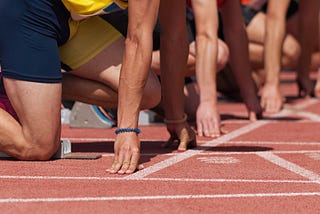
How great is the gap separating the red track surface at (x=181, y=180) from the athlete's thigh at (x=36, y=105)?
0.16 metres

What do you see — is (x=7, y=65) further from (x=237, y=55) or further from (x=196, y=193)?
(x=237, y=55)

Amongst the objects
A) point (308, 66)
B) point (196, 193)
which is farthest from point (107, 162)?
point (308, 66)

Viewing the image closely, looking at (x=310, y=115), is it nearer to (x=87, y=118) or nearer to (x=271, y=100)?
(x=271, y=100)

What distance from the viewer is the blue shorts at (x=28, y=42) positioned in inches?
203

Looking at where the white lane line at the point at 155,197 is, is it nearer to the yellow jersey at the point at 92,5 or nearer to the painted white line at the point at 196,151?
the painted white line at the point at 196,151

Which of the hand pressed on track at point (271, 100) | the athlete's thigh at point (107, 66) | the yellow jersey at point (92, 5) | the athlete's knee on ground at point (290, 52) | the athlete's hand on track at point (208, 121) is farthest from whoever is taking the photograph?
the athlete's knee on ground at point (290, 52)

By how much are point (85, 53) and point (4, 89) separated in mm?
515

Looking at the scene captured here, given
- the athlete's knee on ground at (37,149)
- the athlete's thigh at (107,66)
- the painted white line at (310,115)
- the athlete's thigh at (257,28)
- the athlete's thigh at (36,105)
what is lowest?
the painted white line at (310,115)

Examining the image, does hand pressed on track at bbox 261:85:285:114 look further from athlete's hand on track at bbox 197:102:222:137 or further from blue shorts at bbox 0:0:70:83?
blue shorts at bbox 0:0:70:83

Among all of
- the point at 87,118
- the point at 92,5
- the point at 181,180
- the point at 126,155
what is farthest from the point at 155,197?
the point at 87,118

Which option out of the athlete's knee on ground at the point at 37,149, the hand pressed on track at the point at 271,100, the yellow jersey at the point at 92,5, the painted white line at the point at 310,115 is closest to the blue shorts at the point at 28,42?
the yellow jersey at the point at 92,5

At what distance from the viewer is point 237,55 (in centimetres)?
787

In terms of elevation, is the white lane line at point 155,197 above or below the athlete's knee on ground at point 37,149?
below

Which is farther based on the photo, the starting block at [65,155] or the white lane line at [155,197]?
the starting block at [65,155]
